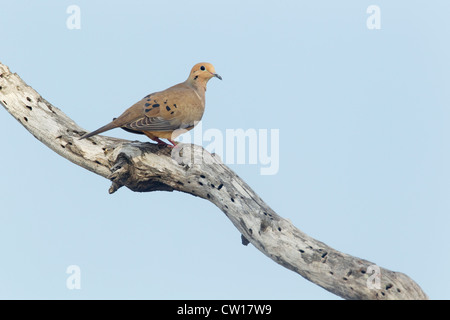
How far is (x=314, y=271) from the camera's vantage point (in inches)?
290

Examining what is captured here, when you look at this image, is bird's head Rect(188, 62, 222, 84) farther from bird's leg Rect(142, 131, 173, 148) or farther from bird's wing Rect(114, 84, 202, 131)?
bird's leg Rect(142, 131, 173, 148)

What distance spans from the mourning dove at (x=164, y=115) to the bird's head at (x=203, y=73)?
0.28 meters

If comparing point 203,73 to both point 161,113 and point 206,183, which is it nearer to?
point 161,113

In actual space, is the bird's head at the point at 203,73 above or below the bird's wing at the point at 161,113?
above

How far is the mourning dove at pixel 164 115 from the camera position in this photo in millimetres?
7836

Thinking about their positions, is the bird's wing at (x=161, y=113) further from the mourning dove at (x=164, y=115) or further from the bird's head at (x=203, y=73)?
the bird's head at (x=203, y=73)

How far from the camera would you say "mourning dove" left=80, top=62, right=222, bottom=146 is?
7836mm

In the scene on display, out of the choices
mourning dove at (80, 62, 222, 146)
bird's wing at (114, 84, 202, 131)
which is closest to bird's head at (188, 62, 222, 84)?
mourning dove at (80, 62, 222, 146)

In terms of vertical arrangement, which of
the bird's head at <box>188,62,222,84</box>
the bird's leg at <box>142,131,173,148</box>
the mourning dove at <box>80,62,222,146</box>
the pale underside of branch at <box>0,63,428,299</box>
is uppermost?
the bird's head at <box>188,62,222,84</box>

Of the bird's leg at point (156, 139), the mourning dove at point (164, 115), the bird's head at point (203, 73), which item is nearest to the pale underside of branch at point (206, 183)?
the bird's leg at point (156, 139)

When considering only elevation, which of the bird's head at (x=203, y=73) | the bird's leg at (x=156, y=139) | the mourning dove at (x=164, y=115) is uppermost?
the bird's head at (x=203, y=73)

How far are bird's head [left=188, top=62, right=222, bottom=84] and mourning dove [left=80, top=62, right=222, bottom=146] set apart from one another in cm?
28
